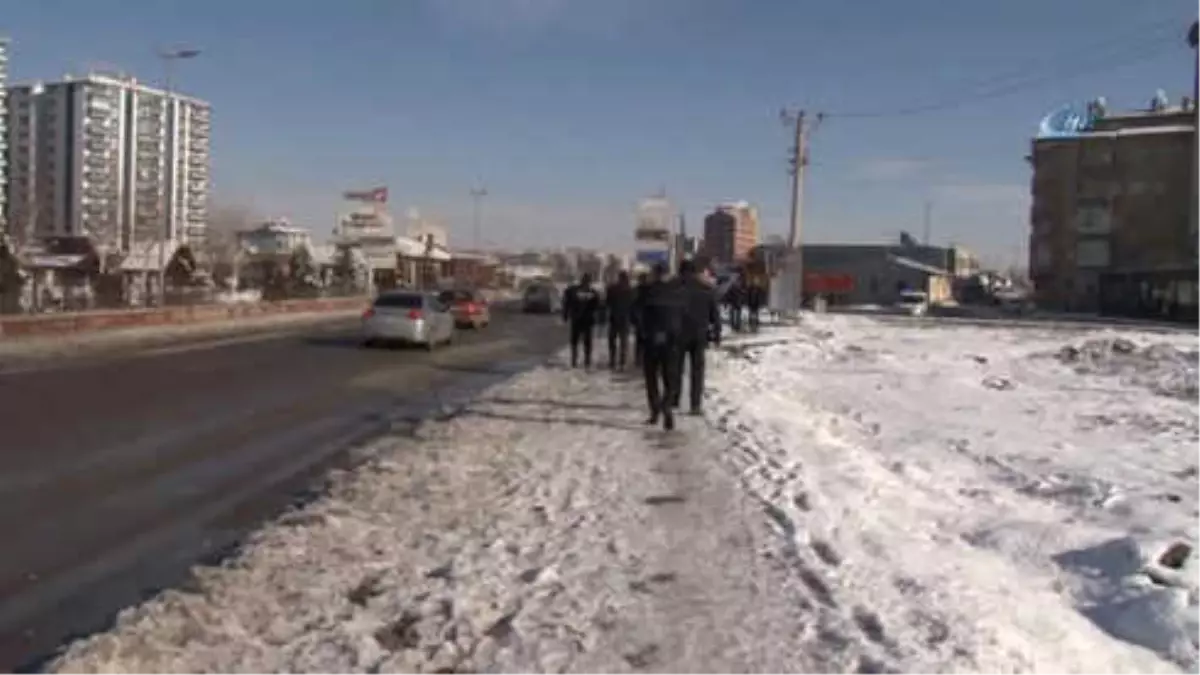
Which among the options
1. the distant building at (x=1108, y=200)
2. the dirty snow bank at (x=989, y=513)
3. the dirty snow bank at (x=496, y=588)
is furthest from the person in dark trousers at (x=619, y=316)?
the distant building at (x=1108, y=200)

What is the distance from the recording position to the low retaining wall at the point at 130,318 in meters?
29.8

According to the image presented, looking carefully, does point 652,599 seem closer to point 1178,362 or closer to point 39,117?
point 1178,362

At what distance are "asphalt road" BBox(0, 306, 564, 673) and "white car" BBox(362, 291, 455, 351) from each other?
437 cm

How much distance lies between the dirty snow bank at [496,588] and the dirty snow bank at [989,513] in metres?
0.45

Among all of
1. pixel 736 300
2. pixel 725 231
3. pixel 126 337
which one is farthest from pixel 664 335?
pixel 725 231

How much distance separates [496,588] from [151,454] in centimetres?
609

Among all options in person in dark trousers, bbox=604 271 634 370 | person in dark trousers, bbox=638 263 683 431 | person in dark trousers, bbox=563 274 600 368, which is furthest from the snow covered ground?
person in dark trousers, bbox=638 263 683 431

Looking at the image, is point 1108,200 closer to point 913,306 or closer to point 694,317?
point 913,306

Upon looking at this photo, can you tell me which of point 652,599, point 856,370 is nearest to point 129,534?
point 652,599

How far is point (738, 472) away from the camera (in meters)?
10.3

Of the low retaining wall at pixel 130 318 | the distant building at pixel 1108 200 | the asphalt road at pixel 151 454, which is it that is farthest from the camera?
the distant building at pixel 1108 200

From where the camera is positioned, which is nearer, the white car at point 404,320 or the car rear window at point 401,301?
the white car at point 404,320

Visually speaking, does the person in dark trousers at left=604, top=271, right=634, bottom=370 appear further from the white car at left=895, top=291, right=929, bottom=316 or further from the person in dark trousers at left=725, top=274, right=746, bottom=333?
the white car at left=895, top=291, right=929, bottom=316

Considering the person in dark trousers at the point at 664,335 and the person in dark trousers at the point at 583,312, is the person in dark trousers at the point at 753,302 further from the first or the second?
the person in dark trousers at the point at 664,335
